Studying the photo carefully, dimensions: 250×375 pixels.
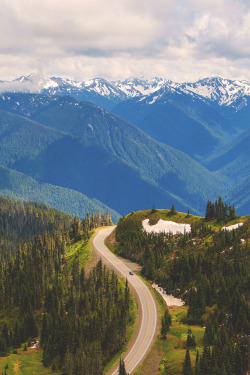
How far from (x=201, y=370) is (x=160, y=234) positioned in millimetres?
106778

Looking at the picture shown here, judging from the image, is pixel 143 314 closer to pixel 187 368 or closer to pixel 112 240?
pixel 187 368

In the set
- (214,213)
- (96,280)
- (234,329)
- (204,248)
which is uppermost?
(214,213)

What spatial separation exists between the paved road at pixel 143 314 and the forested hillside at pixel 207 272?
23.8 ft

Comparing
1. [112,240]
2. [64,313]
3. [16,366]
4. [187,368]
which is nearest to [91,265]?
[112,240]

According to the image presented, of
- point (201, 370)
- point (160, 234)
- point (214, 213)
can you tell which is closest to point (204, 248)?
point (160, 234)

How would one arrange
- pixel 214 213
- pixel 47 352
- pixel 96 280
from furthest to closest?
pixel 214 213
pixel 96 280
pixel 47 352

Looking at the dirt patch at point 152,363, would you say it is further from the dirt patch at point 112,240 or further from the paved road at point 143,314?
the dirt patch at point 112,240

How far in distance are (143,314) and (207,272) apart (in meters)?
32.7

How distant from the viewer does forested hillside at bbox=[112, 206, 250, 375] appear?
66688 mm

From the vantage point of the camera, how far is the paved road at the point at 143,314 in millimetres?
81000

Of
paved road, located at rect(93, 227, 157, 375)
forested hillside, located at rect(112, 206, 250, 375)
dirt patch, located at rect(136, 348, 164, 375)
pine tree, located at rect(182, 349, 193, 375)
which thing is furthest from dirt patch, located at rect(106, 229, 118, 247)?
pine tree, located at rect(182, 349, 193, 375)

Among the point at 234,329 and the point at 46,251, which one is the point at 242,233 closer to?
the point at 234,329

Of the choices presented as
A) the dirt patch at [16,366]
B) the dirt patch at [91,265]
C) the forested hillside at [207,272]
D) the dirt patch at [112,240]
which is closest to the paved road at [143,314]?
the dirt patch at [91,265]

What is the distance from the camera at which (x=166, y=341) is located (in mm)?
85250
